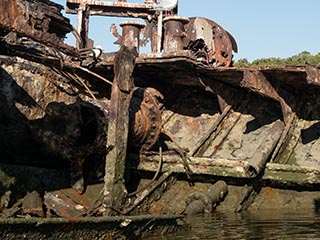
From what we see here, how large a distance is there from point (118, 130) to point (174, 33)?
561cm

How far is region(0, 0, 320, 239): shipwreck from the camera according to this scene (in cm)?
806

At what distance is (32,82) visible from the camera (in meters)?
9.77

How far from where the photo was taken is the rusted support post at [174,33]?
1300 centimetres

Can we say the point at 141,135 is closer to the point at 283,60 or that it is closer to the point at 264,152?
the point at 264,152

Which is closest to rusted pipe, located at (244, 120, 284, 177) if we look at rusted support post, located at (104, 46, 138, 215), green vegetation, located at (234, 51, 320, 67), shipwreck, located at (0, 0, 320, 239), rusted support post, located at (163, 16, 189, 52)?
shipwreck, located at (0, 0, 320, 239)

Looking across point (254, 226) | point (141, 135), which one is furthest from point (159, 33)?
point (254, 226)

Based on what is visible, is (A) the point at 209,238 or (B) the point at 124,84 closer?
(A) the point at 209,238

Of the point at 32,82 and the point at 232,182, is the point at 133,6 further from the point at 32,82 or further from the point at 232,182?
the point at 232,182

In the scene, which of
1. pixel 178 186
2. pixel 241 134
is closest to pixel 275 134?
pixel 241 134

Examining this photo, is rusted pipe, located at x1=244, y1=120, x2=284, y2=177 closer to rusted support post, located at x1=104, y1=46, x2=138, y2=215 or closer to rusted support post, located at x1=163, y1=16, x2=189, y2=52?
rusted support post, located at x1=104, y1=46, x2=138, y2=215

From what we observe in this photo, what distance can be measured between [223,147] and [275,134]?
1.03 meters

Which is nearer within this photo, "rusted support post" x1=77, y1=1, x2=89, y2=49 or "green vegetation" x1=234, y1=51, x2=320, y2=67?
"rusted support post" x1=77, y1=1, x2=89, y2=49

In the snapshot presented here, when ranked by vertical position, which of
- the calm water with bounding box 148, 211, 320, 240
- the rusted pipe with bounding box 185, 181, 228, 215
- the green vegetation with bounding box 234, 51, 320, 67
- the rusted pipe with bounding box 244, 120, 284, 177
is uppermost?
the rusted pipe with bounding box 244, 120, 284, 177

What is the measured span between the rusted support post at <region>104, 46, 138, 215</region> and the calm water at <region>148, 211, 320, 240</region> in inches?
47.0
